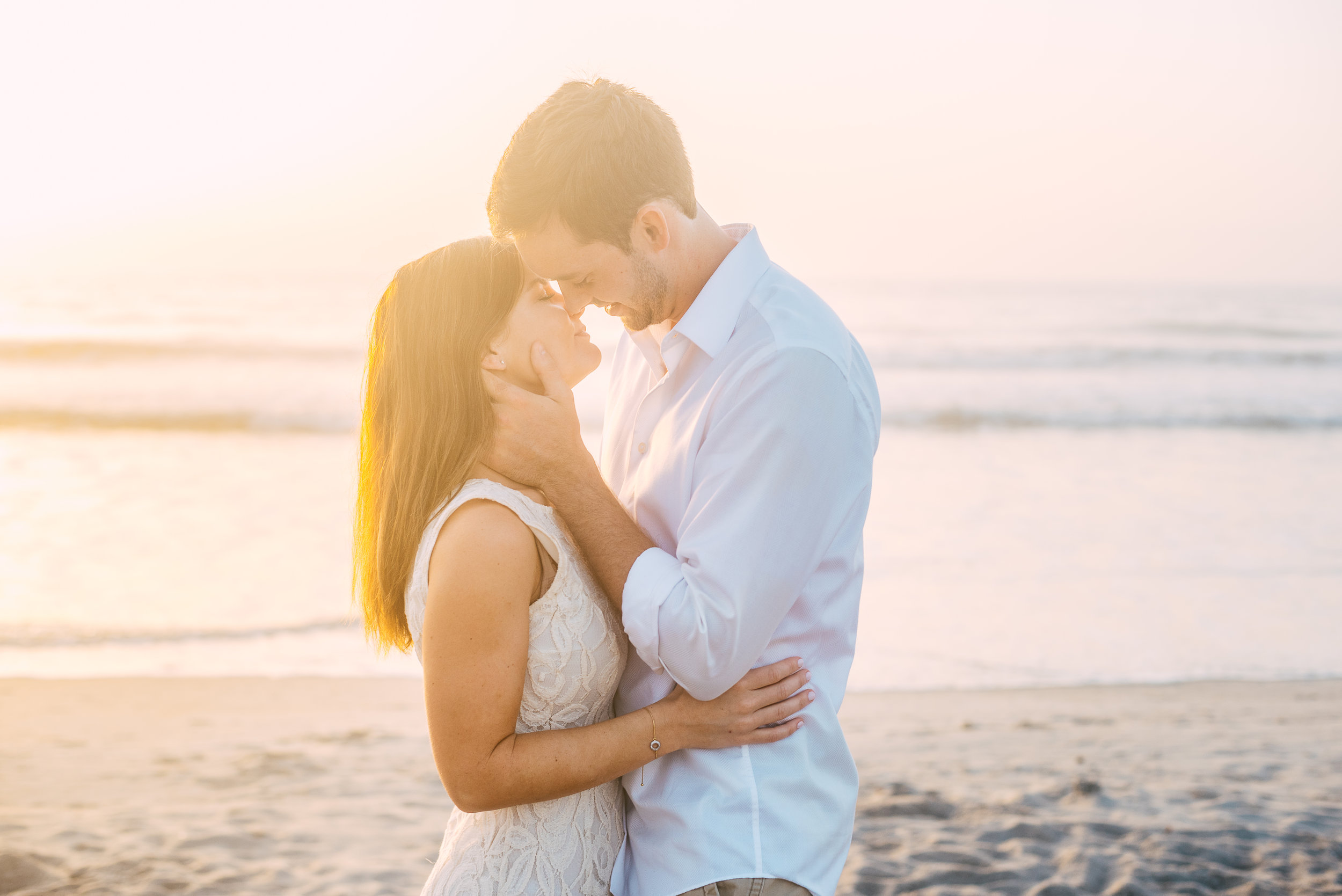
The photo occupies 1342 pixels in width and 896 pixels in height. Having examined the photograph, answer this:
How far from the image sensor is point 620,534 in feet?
6.91

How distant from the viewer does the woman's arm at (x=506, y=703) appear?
6.56 ft

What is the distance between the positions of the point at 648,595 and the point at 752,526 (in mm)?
235

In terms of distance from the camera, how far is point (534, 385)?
7.89 ft

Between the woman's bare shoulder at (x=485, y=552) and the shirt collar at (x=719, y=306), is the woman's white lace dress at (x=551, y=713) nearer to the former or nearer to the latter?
the woman's bare shoulder at (x=485, y=552)

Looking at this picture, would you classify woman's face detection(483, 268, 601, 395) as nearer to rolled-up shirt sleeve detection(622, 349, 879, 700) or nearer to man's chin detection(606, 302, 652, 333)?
man's chin detection(606, 302, 652, 333)

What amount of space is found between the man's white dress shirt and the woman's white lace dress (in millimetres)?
85

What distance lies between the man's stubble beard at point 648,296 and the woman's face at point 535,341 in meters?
0.13

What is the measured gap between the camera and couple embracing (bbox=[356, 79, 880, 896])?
1.96 meters

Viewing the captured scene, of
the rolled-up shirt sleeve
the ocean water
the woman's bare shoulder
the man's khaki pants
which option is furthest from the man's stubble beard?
the ocean water

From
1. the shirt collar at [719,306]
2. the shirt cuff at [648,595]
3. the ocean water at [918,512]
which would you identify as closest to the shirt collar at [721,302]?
the shirt collar at [719,306]

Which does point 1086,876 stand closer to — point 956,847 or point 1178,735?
point 956,847

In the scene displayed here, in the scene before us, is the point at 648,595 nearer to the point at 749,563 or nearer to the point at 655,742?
the point at 749,563

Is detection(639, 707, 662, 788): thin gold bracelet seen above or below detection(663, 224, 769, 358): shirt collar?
below

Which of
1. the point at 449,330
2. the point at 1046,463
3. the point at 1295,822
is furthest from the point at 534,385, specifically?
the point at 1046,463
